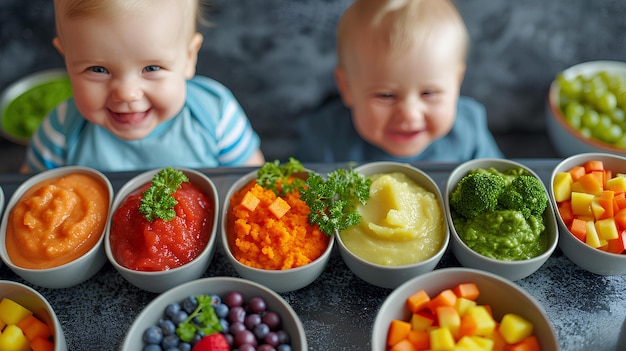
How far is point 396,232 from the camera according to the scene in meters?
1.36

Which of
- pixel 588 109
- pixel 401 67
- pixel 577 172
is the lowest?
pixel 588 109

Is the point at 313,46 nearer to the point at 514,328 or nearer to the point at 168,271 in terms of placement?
the point at 168,271

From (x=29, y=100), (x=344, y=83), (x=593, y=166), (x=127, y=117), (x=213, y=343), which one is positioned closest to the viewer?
(x=213, y=343)

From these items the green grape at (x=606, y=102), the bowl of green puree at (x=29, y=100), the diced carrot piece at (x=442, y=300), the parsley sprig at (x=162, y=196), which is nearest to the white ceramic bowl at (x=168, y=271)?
the parsley sprig at (x=162, y=196)

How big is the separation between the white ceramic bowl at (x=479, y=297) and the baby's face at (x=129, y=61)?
2.74ft

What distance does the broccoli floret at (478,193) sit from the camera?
1.37 meters

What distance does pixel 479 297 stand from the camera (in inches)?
50.9

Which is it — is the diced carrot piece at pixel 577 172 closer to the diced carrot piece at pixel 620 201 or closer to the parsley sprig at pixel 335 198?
the diced carrot piece at pixel 620 201

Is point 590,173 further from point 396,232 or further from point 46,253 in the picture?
point 46,253

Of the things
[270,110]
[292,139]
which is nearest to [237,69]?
[270,110]

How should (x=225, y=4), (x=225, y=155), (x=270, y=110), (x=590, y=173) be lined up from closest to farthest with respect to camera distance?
(x=590, y=173)
(x=225, y=155)
(x=225, y=4)
(x=270, y=110)

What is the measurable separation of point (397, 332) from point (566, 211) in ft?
1.81

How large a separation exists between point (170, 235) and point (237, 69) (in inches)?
47.6

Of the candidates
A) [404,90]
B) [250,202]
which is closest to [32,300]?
[250,202]
